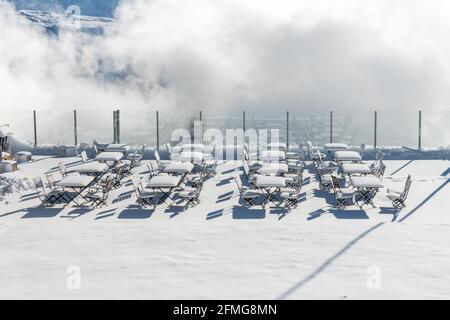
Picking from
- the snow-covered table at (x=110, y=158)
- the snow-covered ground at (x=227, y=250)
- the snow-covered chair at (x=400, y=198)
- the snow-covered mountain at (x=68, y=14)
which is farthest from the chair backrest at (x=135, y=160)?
the snow-covered mountain at (x=68, y=14)

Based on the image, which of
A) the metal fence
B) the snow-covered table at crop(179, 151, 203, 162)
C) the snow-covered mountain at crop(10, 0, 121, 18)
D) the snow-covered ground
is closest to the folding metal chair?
the snow-covered ground

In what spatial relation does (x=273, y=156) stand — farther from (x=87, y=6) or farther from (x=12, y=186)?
(x=87, y=6)

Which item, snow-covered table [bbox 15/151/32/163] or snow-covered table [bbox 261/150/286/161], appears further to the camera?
snow-covered table [bbox 15/151/32/163]

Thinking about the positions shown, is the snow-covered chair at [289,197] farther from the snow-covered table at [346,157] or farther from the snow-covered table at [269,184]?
the snow-covered table at [346,157]

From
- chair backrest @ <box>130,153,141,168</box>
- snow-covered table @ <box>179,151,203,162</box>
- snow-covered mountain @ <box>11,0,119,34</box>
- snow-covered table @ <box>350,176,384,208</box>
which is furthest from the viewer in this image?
snow-covered mountain @ <box>11,0,119,34</box>

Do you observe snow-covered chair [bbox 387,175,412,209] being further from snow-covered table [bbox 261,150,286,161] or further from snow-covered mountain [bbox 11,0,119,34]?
snow-covered mountain [bbox 11,0,119,34]
